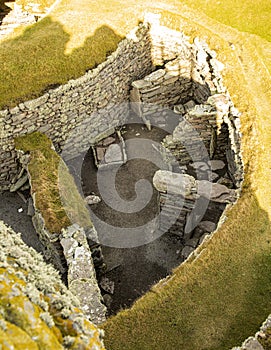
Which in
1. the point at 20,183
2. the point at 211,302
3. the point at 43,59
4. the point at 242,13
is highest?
the point at 43,59

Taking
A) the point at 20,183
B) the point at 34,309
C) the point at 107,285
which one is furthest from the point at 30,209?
the point at 34,309

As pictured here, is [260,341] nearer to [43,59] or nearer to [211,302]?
[211,302]

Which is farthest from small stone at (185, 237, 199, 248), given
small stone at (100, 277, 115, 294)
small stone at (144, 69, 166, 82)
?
small stone at (144, 69, 166, 82)

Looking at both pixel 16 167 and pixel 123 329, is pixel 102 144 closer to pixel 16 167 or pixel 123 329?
pixel 16 167

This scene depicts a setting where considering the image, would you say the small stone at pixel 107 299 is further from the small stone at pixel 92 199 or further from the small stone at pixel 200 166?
the small stone at pixel 200 166

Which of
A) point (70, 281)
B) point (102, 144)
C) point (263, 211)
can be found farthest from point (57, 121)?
point (263, 211)

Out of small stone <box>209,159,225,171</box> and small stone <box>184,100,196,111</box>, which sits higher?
small stone <box>184,100,196,111</box>

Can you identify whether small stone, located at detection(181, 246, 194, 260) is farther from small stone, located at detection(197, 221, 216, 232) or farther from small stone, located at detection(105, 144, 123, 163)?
small stone, located at detection(105, 144, 123, 163)

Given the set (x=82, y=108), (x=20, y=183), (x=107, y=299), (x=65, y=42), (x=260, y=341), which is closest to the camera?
(x=260, y=341)
